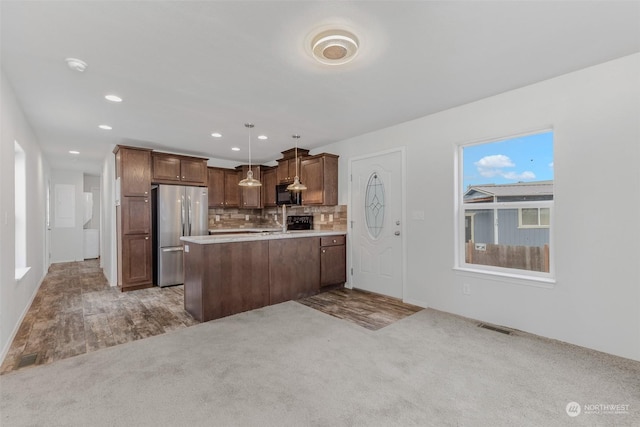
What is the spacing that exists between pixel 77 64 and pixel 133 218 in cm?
297

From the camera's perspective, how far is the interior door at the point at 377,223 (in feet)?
13.6

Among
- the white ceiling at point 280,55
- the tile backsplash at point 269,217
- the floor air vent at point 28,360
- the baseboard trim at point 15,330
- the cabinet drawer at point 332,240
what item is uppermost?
the white ceiling at point 280,55

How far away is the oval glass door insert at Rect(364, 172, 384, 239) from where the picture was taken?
4.40 meters

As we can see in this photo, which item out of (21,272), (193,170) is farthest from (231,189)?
(21,272)

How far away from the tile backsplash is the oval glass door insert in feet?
1.61

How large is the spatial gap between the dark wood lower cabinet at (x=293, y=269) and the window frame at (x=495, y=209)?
192 cm

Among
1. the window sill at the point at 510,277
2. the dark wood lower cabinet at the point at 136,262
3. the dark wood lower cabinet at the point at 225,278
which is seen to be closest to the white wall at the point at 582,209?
the window sill at the point at 510,277

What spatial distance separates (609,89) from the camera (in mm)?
2480

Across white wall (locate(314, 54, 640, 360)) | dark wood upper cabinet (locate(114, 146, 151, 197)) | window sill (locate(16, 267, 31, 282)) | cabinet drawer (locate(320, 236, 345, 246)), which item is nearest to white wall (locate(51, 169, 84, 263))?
dark wood upper cabinet (locate(114, 146, 151, 197))

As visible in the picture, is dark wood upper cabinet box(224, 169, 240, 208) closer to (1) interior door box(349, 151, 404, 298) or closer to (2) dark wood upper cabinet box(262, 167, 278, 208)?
(2) dark wood upper cabinet box(262, 167, 278, 208)

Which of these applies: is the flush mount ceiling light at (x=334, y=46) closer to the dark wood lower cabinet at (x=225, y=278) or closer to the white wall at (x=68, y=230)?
the dark wood lower cabinet at (x=225, y=278)

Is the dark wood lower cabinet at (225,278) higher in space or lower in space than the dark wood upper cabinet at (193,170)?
lower

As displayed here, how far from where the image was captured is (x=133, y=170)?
4848 mm

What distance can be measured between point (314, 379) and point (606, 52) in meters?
3.37
